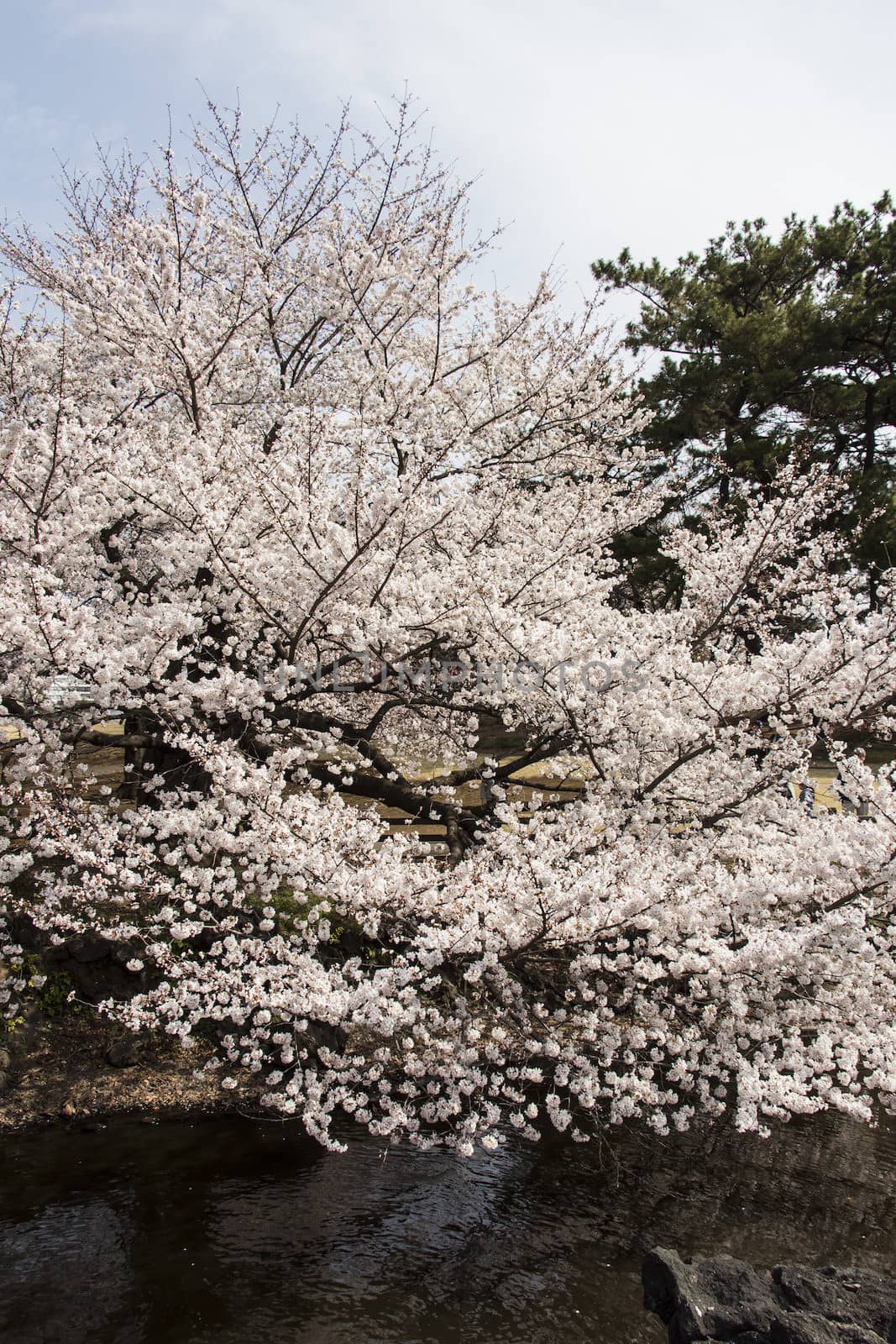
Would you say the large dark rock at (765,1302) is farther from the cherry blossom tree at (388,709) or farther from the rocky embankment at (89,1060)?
the rocky embankment at (89,1060)

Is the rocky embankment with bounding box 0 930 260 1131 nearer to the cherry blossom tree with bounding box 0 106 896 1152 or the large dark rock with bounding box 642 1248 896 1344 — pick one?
the cherry blossom tree with bounding box 0 106 896 1152

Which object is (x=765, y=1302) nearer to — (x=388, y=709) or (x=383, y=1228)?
(x=383, y=1228)

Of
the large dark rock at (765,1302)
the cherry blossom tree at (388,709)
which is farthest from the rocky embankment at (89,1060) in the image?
the large dark rock at (765,1302)

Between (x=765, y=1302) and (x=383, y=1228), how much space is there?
240 centimetres

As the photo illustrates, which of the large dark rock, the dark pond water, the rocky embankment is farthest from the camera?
the rocky embankment

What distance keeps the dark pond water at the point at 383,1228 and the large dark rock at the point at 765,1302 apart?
1.17 feet

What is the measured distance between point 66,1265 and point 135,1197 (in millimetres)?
661

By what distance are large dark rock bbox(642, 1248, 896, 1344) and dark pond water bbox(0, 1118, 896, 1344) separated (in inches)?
14.1

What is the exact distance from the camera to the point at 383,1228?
538 centimetres

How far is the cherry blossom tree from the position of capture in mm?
5594

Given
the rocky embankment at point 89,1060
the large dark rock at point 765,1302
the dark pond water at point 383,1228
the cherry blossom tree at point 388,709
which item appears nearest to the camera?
the large dark rock at point 765,1302

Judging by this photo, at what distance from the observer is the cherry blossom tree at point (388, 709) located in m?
5.59

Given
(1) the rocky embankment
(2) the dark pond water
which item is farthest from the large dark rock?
(1) the rocky embankment

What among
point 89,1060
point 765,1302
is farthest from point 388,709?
point 765,1302
